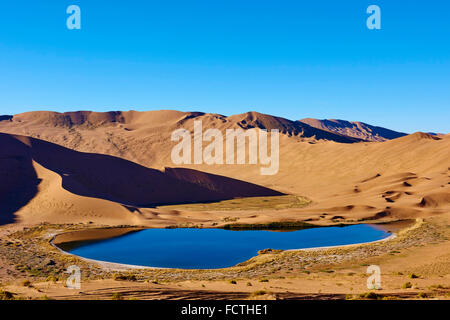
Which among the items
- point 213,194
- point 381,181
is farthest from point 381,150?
point 213,194

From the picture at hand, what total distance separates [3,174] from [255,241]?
46987 millimetres

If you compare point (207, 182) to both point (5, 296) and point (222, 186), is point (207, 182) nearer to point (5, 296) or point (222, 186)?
point (222, 186)

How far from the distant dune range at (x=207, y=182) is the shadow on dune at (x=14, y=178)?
0.15 metres

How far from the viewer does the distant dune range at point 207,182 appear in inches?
2055

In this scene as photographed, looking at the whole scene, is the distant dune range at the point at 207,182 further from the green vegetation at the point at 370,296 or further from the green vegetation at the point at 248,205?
the green vegetation at the point at 370,296

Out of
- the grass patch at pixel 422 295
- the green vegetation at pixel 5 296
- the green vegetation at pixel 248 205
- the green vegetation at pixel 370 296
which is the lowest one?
the green vegetation at pixel 248 205

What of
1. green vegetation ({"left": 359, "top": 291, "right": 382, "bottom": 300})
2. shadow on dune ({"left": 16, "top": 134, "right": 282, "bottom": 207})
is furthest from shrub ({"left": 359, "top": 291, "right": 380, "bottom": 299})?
shadow on dune ({"left": 16, "top": 134, "right": 282, "bottom": 207})

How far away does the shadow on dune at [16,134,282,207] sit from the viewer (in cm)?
7400

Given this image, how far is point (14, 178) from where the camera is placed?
62.2 metres

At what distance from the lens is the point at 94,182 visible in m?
74.4

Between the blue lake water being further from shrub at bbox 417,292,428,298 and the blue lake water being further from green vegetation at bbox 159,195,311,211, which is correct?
green vegetation at bbox 159,195,311,211

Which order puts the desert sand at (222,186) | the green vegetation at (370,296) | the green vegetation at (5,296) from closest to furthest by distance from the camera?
the green vegetation at (5,296)
the green vegetation at (370,296)
the desert sand at (222,186)

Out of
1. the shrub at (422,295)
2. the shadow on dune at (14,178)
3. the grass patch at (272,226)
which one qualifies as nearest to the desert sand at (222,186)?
the shadow on dune at (14,178)
